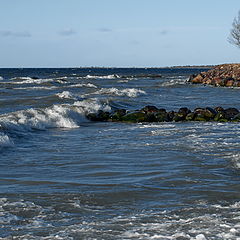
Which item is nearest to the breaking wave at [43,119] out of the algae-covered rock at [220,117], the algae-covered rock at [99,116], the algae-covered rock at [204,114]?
the algae-covered rock at [99,116]

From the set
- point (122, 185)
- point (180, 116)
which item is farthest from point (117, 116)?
point (122, 185)

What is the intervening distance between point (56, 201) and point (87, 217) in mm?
880

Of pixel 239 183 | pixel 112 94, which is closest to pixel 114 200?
pixel 239 183

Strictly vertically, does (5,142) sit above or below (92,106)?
below

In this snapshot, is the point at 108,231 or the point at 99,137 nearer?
the point at 108,231

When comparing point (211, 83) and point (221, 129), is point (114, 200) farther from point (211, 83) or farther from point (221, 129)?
point (211, 83)

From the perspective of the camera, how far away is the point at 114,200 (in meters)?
7.37

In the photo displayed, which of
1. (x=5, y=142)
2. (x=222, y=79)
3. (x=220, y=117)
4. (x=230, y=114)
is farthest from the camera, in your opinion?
(x=222, y=79)

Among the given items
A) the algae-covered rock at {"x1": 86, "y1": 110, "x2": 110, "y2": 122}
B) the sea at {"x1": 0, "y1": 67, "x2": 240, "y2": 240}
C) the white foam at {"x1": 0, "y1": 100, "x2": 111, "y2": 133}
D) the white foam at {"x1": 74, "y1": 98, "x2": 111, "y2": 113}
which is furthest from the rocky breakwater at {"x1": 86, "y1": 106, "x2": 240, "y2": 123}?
the sea at {"x1": 0, "y1": 67, "x2": 240, "y2": 240}

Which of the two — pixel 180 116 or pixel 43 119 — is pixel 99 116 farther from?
pixel 180 116

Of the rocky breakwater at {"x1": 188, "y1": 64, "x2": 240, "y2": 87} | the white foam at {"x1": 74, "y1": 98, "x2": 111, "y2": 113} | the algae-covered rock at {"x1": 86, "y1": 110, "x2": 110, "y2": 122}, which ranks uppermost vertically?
the rocky breakwater at {"x1": 188, "y1": 64, "x2": 240, "y2": 87}

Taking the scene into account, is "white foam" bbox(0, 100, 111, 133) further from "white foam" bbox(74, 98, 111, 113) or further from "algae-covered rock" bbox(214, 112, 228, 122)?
"algae-covered rock" bbox(214, 112, 228, 122)

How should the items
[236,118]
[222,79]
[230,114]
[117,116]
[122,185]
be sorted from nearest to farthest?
[122,185] < [236,118] < [230,114] < [117,116] < [222,79]

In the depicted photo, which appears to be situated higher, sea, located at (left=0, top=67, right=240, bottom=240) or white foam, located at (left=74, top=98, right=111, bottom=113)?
white foam, located at (left=74, top=98, right=111, bottom=113)
